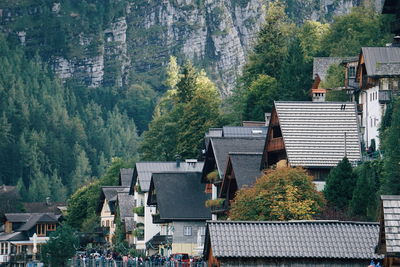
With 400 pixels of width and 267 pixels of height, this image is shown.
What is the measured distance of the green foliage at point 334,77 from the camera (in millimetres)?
112581

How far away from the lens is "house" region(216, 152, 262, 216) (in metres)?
80.6

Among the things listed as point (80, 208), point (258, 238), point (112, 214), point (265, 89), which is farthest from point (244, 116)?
point (258, 238)

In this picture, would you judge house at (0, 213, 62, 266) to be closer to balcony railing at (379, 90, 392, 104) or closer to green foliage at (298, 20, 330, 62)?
green foliage at (298, 20, 330, 62)

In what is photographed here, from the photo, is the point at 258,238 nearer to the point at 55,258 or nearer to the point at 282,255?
the point at 282,255

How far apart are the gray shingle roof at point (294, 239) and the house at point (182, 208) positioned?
47695 mm

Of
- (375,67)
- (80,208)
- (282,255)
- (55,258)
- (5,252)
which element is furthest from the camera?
(5,252)

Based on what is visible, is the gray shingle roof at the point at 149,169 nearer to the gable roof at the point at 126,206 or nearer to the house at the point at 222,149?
the gable roof at the point at 126,206

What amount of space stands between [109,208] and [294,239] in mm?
97913

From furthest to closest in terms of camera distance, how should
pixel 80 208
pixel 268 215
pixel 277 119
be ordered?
pixel 80 208
pixel 277 119
pixel 268 215

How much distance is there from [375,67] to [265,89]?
46340 mm

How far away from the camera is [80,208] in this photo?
174m

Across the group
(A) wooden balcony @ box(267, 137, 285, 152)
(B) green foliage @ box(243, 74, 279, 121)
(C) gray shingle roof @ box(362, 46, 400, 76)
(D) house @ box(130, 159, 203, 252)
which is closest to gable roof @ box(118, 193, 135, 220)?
(D) house @ box(130, 159, 203, 252)

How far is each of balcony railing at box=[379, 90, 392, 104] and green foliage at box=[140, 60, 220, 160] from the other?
155 feet

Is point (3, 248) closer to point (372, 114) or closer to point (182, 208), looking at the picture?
point (182, 208)
